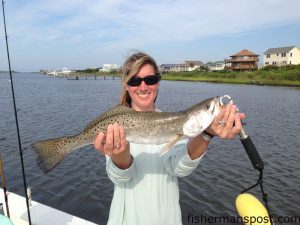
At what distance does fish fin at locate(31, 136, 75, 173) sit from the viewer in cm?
377

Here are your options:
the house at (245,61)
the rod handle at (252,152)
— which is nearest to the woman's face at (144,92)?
the rod handle at (252,152)

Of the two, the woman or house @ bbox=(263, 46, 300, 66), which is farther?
house @ bbox=(263, 46, 300, 66)

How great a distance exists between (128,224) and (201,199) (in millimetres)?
8780

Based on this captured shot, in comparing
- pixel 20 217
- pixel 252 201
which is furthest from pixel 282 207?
pixel 20 217

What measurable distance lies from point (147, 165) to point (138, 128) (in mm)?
450

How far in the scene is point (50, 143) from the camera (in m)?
3.82

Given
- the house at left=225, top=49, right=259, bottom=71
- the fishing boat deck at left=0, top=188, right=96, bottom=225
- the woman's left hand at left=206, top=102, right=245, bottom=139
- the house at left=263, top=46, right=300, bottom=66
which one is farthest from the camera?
the house at left=225, top=49, right=259, bottom=71

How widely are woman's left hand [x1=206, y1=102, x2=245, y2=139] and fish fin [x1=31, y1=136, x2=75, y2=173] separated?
183cm

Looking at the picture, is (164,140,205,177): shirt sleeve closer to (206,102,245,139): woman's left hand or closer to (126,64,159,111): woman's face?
(206,102,245,139): woman's left hand

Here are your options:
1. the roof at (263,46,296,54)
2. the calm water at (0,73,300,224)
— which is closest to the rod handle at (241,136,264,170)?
the calm water at (0,73,300,224)

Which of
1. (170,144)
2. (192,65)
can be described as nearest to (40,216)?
(170,144)

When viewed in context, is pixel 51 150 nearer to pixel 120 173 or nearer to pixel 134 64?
pixel 120 173

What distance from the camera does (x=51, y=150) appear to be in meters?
3.82

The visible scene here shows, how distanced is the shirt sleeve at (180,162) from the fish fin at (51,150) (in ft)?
4.07
